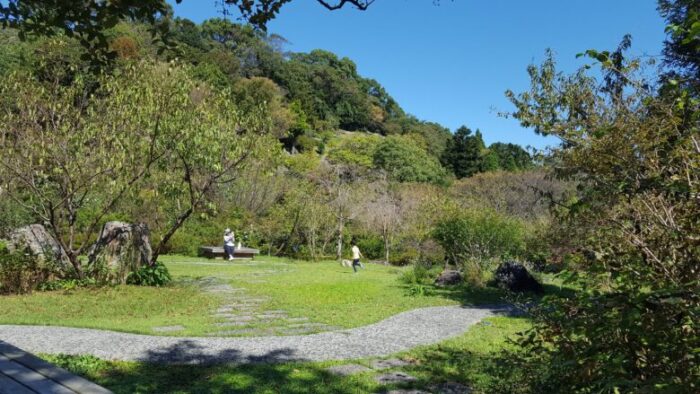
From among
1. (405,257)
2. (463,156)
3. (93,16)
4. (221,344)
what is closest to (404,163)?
(463,156)

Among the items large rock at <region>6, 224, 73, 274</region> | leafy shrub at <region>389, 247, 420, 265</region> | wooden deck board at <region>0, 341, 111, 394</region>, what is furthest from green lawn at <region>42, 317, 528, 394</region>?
leafy shrub at <region>389, 247, 420, 265</region>

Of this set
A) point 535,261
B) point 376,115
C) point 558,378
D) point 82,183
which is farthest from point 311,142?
point 558,378

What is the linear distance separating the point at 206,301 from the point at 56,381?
7.53m

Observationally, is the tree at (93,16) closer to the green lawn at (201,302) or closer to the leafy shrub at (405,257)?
the green lawn at (201,302)

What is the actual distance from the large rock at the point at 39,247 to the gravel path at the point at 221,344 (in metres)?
5.05

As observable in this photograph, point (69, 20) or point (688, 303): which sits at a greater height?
point (69, 20)

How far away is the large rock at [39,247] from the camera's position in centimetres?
1198

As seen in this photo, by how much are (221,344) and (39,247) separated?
7.91 m

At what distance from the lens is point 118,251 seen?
12.6 meters

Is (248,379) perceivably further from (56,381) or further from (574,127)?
(574,127)

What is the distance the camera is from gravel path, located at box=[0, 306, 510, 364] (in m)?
6.16

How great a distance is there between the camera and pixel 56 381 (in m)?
3.32

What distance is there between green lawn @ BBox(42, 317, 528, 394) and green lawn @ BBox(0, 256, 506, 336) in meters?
1.91

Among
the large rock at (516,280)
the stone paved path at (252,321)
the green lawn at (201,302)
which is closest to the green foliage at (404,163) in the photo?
the green lawn at (201,302)
